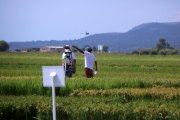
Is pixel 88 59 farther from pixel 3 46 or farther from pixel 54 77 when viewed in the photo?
pixel 3 46

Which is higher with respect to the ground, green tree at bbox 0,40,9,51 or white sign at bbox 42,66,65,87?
green tree at bbox 0,40,9,51

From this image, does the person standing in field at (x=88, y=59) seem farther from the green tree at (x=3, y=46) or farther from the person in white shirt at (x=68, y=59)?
the green tree at (x=3, y=46)

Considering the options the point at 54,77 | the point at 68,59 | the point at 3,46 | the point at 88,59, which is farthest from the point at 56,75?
the point at 3,46

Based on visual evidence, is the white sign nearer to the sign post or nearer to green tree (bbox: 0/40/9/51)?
the sign post

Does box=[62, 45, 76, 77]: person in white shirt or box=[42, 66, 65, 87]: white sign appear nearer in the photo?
box=[42, 66, 65, 87]: white sign

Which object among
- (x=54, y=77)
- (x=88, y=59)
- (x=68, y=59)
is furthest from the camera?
(x=68, y=59)

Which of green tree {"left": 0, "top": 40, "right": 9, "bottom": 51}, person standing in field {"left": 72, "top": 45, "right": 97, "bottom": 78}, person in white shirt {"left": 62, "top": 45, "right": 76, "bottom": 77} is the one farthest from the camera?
green tree {"left": 0, "top": 40, "right": 9, "bottom": 51}

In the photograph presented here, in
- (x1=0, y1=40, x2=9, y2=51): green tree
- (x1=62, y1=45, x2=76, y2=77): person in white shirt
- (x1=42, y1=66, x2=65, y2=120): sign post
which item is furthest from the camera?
(x1=0, y1=40, x2=9, y2=51): green tree

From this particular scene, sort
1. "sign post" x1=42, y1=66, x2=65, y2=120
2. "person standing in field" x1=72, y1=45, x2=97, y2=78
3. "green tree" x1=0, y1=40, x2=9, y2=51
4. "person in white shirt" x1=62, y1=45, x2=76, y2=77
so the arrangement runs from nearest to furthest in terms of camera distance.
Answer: "sign post" x1=42, y1=66, x2=65, y2=120, "person standing in field" x1=72, y1=45, x2=97, y2=78, "person in white shirt" x1=62, y1=45, x2=76, y2=77, "green tree" x1=0, y1=40, x2=9, y2=51

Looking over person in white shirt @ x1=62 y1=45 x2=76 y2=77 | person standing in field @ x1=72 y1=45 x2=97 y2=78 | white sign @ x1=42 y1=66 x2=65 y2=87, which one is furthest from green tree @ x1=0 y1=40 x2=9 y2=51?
white sign @ x1=42 y1=66 x2=65 y2=87

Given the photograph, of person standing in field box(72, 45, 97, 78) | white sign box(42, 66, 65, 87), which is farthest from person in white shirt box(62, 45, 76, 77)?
white sign box(42, 66, 65, 87)

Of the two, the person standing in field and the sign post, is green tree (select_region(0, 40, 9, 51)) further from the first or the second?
the sign post

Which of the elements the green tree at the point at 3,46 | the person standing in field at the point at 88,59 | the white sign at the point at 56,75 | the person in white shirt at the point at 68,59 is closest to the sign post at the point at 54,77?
the white sign at the point at 56,75

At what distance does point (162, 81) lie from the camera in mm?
18484
